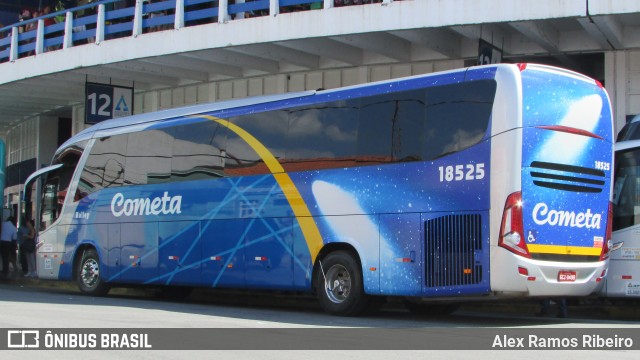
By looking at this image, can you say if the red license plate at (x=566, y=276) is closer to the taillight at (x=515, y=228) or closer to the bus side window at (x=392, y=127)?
the taillight at (x=515, y=228)

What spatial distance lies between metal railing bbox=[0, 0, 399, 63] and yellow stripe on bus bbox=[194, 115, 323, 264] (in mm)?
5204

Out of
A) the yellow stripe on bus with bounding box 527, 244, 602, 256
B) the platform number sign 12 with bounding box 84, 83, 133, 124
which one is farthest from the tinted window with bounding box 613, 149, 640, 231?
the platform number sign 12 with bounding box 84, 83, 133, 124

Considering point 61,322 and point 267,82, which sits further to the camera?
point 267,82

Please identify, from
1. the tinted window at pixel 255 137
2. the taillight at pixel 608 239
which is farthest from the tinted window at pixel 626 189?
the tinted window at pixel 255 137

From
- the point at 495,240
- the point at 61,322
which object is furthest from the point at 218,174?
the point at 495,240

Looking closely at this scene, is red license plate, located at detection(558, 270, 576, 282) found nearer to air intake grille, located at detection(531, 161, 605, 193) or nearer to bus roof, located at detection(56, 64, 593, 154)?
air intake grille, located at detection(531, 161, 605, 193)

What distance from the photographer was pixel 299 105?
553 inches

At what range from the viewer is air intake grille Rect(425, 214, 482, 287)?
37.0 ft

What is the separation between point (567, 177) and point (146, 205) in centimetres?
870

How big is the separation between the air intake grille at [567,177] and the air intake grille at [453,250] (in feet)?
3.20

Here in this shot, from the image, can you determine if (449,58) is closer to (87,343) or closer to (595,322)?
(595,322)

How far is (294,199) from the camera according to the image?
13.8 m

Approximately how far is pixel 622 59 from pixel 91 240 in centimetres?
1194

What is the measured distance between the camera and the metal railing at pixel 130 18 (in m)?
19.6
